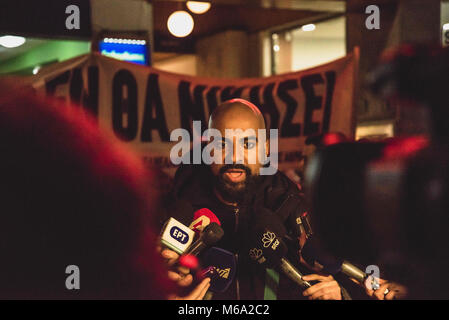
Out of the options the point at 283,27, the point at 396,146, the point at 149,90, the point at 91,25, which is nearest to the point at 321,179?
the point at 396,146

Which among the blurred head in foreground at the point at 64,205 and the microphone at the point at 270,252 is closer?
the blurred head in foreground at the point at 64,205

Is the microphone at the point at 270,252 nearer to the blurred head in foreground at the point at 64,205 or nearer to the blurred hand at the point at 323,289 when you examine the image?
the blurred hand at the point at 323,289

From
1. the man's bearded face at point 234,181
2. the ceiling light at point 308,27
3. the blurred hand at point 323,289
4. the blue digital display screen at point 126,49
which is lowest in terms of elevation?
the blurred hand at point 323,289

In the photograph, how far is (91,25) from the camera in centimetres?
603

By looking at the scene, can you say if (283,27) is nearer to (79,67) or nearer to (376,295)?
(79,67)

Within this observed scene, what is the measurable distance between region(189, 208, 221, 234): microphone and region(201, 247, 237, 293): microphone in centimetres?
9

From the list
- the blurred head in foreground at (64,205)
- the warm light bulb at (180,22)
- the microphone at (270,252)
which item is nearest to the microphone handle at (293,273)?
the microphone at (270,252)

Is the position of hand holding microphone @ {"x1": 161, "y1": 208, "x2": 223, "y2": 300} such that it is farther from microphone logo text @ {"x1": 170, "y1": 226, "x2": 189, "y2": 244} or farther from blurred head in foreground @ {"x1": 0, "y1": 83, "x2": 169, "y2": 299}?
blurred head in foreground @ {"x1": 0, "y1": 83, "x2": 169, "y2": 299}

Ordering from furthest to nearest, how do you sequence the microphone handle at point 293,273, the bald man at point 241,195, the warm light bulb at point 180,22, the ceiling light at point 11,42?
the ceiling light at point 11,42 < the warm light bulb at point 180,22 < the bald man at point 241,195 < the microphone handle at point 293,273

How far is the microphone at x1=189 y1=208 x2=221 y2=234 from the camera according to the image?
6.69ft

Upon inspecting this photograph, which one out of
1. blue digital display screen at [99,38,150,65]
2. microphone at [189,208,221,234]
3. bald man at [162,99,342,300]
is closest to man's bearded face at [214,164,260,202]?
bald man at [162,99,342,300]

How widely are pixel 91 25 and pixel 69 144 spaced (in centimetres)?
558

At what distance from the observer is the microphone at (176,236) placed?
74.1 inches

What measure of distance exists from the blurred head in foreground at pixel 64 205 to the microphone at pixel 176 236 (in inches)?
43.6
